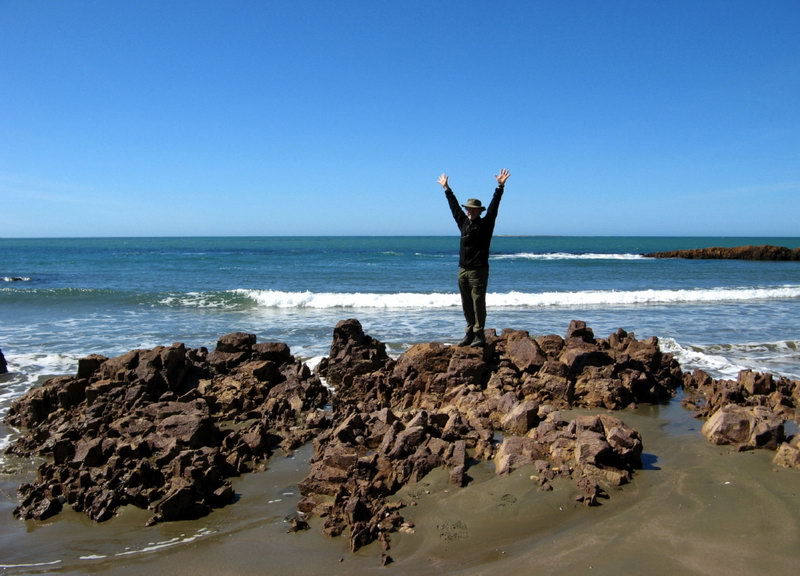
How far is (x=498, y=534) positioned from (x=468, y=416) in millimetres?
2334

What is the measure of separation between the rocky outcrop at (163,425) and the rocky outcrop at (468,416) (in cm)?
70

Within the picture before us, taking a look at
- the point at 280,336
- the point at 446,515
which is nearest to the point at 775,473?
the point at 446,515

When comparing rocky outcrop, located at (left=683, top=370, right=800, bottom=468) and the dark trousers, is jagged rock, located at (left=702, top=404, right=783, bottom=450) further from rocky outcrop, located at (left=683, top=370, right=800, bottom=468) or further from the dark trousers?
the dark trousers

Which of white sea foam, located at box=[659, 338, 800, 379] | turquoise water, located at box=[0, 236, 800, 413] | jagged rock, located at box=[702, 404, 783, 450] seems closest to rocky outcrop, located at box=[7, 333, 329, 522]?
turquoise water, located at box=[0, 236, 800, 413]

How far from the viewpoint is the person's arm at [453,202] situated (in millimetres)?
7453

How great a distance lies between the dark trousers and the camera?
7.78 metres

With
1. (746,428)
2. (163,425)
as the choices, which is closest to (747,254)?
(746,428)

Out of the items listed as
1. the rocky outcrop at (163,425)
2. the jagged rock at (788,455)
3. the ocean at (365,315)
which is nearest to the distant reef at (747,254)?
the ocean at (365,315)

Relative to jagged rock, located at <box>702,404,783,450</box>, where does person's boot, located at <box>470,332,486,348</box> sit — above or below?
above

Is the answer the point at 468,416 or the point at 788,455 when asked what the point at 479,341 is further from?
the point at 788,455

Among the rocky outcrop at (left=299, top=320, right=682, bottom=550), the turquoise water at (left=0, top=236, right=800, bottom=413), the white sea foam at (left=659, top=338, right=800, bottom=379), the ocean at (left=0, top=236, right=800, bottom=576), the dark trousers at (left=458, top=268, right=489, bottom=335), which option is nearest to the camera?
the rocky outcrop at (left=299, top=320, right=682, bottom=550)

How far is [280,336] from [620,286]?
70.5 feet

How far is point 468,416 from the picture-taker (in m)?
6.40

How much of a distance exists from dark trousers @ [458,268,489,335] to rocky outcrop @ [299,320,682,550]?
41 cm
